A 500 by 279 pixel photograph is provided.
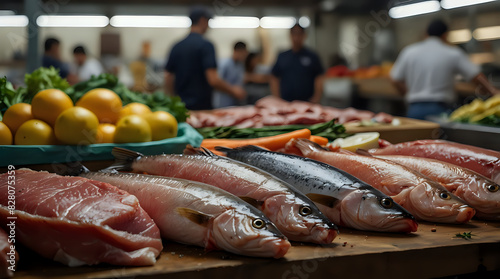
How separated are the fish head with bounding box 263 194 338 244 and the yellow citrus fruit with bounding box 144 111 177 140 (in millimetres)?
1031

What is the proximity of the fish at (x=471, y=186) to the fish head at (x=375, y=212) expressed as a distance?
0.39 metres

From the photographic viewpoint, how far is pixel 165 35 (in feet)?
38.3

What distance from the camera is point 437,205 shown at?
1926 millimetres

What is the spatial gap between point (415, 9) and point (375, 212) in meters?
10.7

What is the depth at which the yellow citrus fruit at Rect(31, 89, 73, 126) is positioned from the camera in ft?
7.77

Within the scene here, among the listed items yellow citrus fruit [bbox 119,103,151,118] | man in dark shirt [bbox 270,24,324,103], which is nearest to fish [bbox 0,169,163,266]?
yellow citrus fruit [bbox 119,103,151,118]

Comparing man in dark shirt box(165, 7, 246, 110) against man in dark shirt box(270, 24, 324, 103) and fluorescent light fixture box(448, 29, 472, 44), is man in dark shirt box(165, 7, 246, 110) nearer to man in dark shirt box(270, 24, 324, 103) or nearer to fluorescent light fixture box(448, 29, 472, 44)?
man in dark shirt box(270, 24, 324, 103)

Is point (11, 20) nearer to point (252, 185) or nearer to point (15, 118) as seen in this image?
point (15, 118)

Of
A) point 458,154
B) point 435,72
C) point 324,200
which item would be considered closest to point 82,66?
point 435,72

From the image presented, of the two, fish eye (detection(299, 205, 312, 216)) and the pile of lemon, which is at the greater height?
the pile of lemon

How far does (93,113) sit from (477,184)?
195 cm

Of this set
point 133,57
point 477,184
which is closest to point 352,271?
point 477,184

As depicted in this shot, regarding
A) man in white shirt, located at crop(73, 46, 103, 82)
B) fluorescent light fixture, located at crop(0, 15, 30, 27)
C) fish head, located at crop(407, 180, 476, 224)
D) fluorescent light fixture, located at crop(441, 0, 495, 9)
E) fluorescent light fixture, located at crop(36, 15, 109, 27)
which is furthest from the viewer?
fluorescent light fixture, located at crop(36, 15, 109, 27)

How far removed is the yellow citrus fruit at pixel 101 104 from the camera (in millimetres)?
2566
